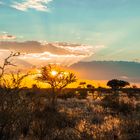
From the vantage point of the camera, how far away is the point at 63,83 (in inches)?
1630

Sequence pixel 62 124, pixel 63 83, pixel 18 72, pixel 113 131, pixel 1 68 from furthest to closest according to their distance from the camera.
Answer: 1. pixel 63 83
2. pixel 62 124
3. pixel 113 131
4. pixel 18 72
5. pixel 1 68

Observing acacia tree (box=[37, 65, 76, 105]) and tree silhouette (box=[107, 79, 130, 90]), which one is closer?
acacia tree (box=[37, 65, 76, 105])

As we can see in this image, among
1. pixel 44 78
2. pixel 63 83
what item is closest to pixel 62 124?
pixel 63 83

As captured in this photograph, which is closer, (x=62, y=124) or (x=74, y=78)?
(x=62, y=124)

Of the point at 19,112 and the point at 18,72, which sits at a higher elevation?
the point at 18,72

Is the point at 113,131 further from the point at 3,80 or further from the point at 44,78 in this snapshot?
the point at 44,78

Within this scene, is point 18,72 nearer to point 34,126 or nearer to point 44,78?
point 34,126

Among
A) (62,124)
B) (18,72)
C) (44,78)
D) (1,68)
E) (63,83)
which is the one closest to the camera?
(1,68)

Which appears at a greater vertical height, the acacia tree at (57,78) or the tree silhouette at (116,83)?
the acacia tree at (57,78)

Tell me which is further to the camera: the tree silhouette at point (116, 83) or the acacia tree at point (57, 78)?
the tree silhouette at point (116, 83)

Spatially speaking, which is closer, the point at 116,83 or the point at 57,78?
the point at 57,78

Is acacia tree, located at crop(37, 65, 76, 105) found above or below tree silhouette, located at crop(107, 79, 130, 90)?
above

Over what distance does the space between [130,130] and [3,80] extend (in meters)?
5.62

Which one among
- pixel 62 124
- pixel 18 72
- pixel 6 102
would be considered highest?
pixel 18 72
